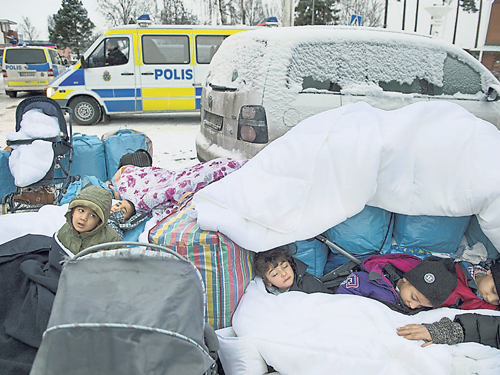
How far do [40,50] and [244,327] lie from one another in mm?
15436

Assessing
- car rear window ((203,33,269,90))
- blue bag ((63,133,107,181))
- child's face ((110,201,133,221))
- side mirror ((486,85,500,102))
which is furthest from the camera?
blue bag ((63,133,107,181))

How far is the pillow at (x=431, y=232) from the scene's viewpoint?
2314mm

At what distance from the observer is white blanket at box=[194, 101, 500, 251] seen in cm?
209

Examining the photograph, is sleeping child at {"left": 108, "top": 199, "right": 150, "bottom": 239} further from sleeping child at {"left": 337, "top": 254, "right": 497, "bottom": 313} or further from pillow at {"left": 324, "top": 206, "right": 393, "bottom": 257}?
sleeping child at {"left": 337, "top": 254, "right": 497, "bottom": 313}

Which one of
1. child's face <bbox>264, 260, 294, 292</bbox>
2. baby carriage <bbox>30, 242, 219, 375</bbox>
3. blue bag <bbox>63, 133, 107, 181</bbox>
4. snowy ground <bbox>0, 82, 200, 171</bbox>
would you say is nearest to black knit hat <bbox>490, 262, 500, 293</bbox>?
child's face <bbox>264, 260, 294, 292</bbox>

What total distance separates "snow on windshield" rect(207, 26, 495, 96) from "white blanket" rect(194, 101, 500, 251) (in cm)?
171

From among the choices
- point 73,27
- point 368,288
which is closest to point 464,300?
point 368,288

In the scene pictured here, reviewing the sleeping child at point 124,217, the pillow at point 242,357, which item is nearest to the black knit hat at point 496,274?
the pillow at point 242,357

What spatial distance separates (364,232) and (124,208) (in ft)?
5.88

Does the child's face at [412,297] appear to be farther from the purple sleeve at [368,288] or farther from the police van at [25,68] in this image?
the police van at [25,68]

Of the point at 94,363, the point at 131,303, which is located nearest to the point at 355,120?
the point at 131,303

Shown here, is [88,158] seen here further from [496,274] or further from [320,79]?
[496,274]

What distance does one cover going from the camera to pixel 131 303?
126 centimetres

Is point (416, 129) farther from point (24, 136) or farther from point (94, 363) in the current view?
point (24, 136)
